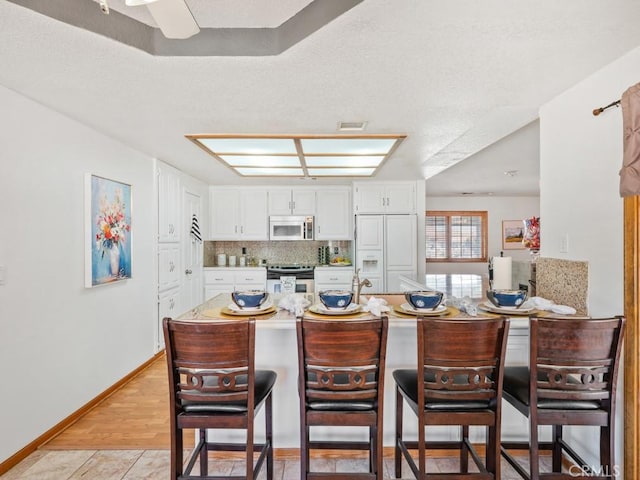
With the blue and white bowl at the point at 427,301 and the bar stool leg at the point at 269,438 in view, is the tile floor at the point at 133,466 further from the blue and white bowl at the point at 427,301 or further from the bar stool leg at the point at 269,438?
the blue and white bowl at the point at 427,301

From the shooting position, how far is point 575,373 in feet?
5.31

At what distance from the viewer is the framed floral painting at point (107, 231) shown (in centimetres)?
297

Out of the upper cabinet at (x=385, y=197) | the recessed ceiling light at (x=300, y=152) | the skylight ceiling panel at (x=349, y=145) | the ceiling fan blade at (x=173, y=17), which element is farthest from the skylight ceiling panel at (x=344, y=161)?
the ceiling fan blade at (x=173, y=17)

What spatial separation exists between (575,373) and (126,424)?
2.84m

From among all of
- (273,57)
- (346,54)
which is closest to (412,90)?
(346,54)

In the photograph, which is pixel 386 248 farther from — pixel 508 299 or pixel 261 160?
pixel 508 299

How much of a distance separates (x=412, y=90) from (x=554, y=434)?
203 centimetres

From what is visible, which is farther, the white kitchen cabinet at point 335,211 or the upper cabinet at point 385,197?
the white kitchen cabinet at point 335,211

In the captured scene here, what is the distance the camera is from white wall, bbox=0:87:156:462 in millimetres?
2256

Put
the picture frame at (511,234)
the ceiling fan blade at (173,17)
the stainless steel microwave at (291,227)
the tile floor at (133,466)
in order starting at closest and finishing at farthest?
the ceiling fan blade at (173,17) → the tile floor at (133,466) → the stainless steel microwave at (291,227) → the picture frame at (511,234)

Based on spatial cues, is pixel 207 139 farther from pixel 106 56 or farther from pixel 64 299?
pixel 64 299

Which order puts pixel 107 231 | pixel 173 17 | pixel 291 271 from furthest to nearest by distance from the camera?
pixel 291 271 → pixel 107 231 → pixel 173 17

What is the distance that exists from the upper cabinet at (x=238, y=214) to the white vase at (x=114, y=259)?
268cm

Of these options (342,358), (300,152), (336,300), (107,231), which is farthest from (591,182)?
(107,231)
